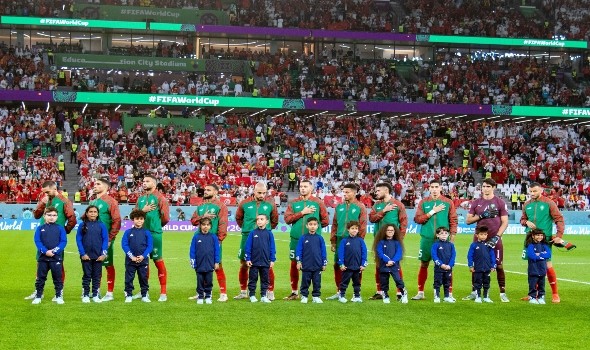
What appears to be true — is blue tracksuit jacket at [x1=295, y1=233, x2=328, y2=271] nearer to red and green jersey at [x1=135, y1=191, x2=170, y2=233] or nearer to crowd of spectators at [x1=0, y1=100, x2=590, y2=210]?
red and green jersey at [x1=135, y1=191, x2=170, y2=233]

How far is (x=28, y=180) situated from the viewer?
42688 millimetres

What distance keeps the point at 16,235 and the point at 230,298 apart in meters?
21.0

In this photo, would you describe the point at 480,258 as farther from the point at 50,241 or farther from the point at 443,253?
the point at 50,241

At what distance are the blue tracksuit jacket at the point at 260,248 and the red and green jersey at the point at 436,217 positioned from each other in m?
2.78

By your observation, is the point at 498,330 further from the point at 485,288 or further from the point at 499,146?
the point at 499,146

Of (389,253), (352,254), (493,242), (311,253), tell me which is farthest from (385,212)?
(493,242)

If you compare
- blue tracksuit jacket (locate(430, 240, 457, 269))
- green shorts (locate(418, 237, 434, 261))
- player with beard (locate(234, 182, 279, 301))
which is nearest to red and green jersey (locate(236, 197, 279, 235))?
player with beard (locate(234, 182, 279, 301))

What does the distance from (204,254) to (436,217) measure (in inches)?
170

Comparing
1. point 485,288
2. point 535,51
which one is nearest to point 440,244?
point 485,288

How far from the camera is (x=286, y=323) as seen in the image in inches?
522

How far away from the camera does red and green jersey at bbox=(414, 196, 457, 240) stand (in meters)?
16.3

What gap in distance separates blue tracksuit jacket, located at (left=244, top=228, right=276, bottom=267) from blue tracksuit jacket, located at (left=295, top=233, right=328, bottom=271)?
1.62 ft

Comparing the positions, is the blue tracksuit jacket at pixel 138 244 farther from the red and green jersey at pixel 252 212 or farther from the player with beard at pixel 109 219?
the red and green jersey at pixel 252 212

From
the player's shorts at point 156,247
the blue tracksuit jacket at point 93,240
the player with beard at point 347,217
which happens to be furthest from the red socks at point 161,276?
the player with beard at point 347,217
